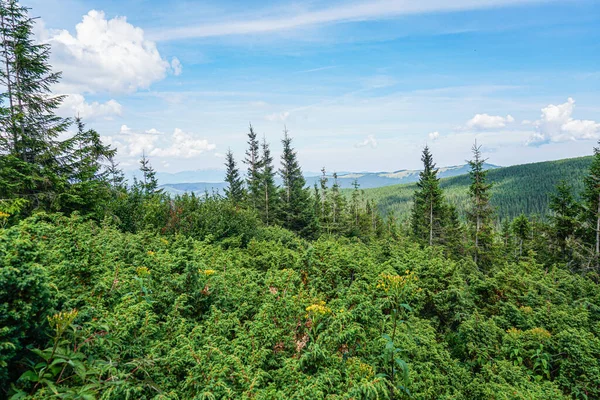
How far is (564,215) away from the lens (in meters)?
24.1

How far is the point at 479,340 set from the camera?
17.2 ft

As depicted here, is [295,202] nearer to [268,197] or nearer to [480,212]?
→ [268,197]

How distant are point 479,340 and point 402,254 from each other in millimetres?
3381

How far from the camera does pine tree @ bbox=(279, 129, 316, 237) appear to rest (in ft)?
93.7

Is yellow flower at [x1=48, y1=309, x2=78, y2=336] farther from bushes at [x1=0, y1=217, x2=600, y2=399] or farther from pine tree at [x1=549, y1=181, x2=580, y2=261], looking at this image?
pine tree at [x1=549, y1=181, x2=580, y2=261]

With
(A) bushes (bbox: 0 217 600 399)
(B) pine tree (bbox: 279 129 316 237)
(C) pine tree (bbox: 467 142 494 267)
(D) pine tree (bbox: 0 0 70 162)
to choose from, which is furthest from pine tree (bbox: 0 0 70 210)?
(C) pine tree (bbox: 467 142 494 267)

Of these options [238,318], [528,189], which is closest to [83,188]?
[238,318]

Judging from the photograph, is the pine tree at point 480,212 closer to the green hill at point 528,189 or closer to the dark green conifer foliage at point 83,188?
the dark green conifer foliage at point 83,188

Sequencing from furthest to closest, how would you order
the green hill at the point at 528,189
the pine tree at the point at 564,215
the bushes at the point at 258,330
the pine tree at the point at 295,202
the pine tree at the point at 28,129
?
the green hill at the point at 528,189, the pine tree at the point at 295,202, the pine tree at the point at 564,215, the pine tree at the point at 28,129, the bushes at the point at 258,330

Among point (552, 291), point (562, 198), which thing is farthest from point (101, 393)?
point (562, 198)

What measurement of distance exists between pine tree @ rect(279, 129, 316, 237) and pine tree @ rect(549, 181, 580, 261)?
68.0ft

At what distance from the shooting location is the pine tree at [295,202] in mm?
28562

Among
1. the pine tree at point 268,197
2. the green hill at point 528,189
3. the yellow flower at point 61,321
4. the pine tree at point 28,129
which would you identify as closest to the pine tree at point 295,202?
the pine tree at point 268,197

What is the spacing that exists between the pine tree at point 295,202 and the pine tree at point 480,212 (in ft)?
48.1
